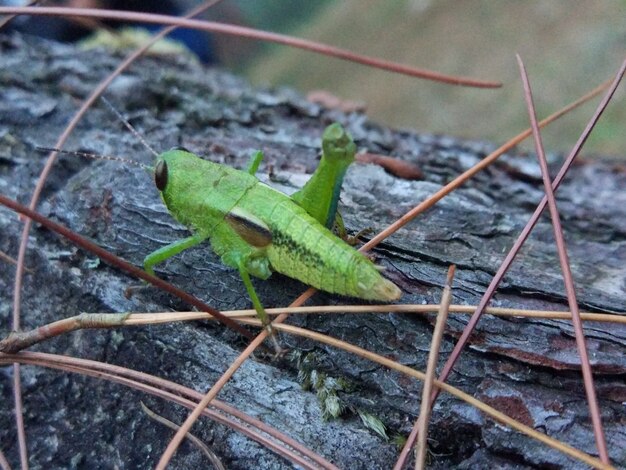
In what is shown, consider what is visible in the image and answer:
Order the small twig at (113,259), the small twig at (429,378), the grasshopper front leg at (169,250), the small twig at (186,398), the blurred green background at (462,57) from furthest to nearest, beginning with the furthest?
the blurred green background at (462,57) < the grasshopper front leg at (169,250) < the small twig at (186,398) < the small twig at (429,378) < the small twig at (113,259)

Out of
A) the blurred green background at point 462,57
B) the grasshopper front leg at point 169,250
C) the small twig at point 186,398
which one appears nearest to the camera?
the small twig at point 186,398

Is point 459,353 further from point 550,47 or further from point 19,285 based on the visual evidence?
point 550,47

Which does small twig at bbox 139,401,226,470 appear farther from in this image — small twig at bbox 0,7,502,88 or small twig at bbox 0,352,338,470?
small twig at bbox 0,7,502,88

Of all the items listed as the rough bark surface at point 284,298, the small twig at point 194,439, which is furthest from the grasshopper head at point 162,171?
the small twig at point 194,439

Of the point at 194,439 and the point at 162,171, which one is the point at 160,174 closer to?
the point at 162,171

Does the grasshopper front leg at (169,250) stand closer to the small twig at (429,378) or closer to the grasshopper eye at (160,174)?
the grasshopper eye at (160,174)

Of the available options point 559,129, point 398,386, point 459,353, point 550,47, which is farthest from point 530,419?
point 550,47
